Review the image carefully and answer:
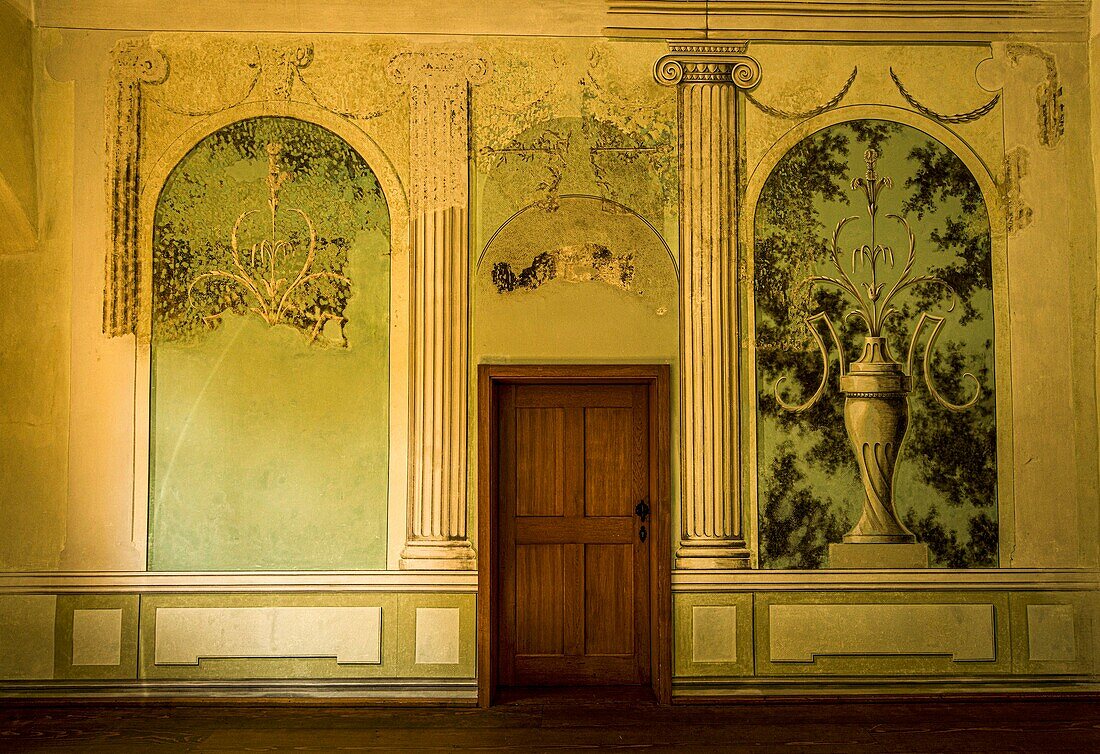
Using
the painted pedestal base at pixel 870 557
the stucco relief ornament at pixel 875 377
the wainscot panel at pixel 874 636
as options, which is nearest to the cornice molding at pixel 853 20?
the stucco relief ornament at pixel 875 377

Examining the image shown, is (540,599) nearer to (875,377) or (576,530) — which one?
(576,530)

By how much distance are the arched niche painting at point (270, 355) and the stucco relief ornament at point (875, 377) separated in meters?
2.46

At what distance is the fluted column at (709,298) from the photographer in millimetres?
4957

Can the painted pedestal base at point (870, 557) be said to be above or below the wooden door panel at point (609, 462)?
below

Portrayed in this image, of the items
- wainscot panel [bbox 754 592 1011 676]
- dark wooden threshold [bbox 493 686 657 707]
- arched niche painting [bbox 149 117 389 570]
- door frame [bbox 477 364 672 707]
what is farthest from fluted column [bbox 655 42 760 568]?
arched niche painting [bbox 149 117 389 570]

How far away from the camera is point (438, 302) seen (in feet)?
16.3

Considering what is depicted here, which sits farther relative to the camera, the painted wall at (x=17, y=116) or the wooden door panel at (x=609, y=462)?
the wooden door panel at (x=609, y=462)

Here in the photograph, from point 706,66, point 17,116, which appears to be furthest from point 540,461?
point 17,116

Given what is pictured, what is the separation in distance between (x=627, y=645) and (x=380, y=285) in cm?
252

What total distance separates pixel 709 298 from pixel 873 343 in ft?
3.21

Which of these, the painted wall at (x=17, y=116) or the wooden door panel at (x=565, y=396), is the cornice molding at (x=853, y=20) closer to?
the wooden door panel at (x=565, y=396)

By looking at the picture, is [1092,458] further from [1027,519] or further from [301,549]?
[301,549]

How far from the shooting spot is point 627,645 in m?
5.07

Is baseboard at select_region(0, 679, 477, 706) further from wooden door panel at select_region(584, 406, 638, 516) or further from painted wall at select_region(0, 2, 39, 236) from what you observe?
painted wall at select_region(0, 2, 39, 236)
